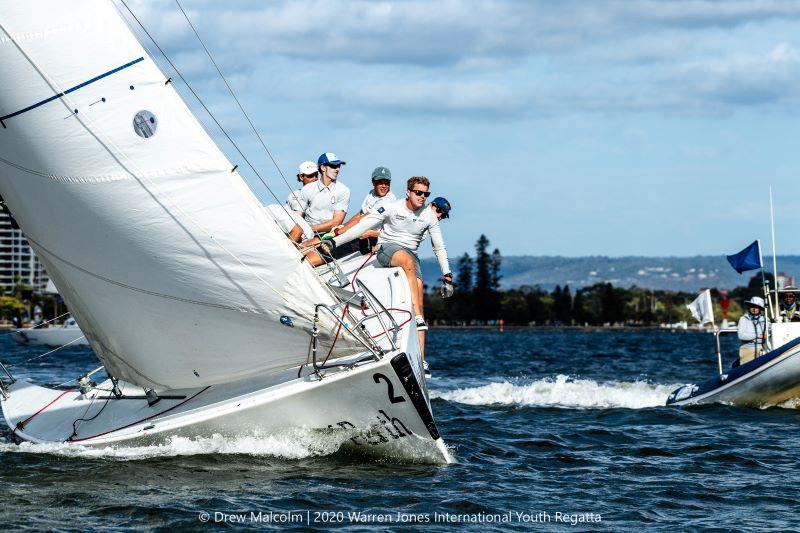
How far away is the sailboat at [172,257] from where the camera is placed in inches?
468

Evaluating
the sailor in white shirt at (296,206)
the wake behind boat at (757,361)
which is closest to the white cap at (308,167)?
the sailor in white shirt at (296,206)

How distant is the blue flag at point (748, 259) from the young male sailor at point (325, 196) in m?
7.59

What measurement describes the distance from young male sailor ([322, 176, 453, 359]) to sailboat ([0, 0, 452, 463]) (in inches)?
52.6

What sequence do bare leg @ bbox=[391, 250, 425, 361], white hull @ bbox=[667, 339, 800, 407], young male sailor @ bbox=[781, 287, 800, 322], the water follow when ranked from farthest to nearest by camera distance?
young male sailor @ bbox=[781, 287, 800, 322]
white hull @ bbox=[667, 339, 800, 407]
bare leg @ bbox=[391, 250, 425, 361]
the water

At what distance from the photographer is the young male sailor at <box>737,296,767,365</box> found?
2031cm

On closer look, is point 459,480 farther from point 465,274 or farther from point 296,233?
point 465,274

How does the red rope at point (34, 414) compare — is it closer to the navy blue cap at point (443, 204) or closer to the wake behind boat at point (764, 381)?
the navy blue cap at point (443, 204)

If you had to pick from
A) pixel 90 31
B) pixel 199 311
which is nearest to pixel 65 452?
pixel 199 311

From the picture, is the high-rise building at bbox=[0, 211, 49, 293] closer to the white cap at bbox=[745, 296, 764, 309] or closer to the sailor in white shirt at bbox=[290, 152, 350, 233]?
the white cap at bbox=[745, 296, 764, 309]

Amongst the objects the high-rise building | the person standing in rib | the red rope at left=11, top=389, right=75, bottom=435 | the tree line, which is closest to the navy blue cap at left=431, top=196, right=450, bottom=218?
the person standing in rib

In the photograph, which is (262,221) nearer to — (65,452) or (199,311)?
(199,311)

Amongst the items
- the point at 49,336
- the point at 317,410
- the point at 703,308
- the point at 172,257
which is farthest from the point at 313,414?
the point at 49,336

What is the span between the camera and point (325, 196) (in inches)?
646

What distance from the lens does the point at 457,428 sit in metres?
16.8
